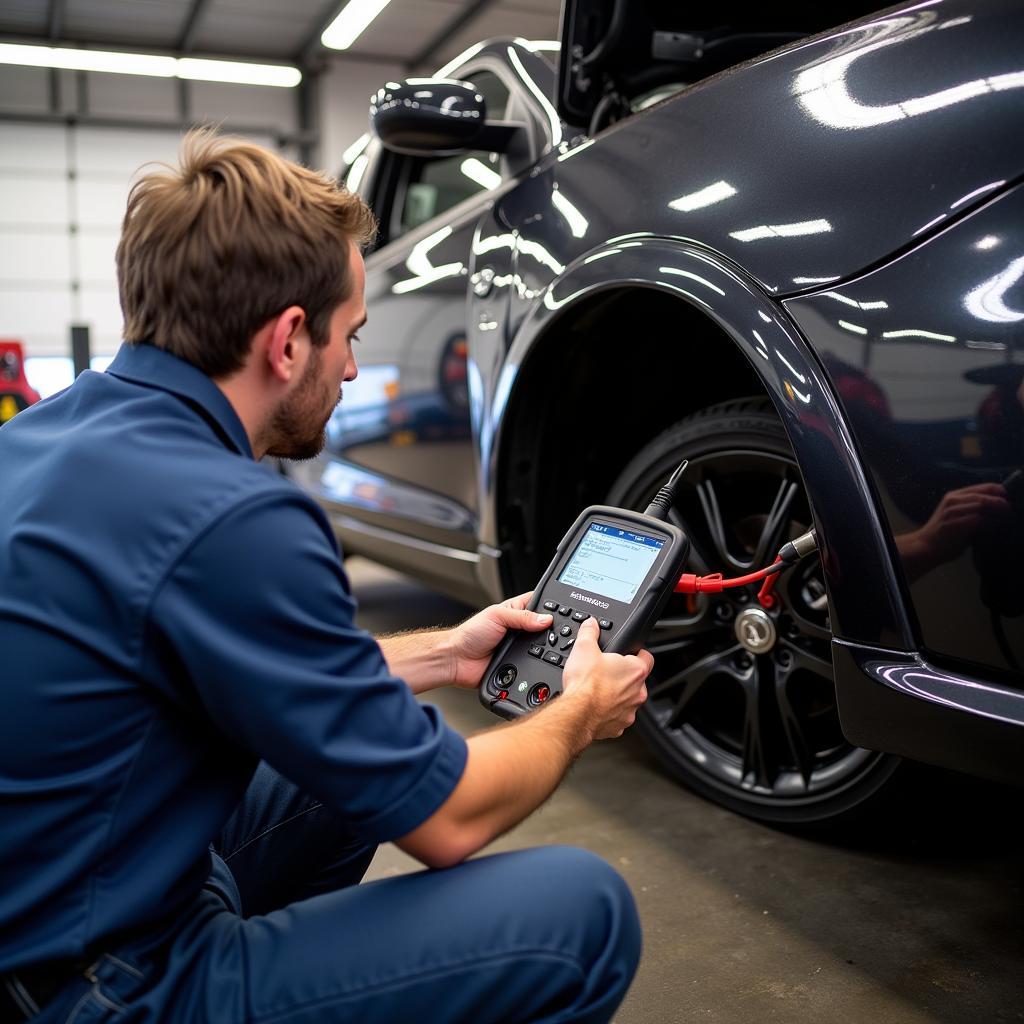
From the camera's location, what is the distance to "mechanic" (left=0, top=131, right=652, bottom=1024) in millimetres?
709

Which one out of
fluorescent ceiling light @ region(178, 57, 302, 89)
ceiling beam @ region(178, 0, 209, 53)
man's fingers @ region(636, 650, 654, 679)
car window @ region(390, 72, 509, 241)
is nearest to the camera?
man's fingers @ region(636, 650, 654, 679)

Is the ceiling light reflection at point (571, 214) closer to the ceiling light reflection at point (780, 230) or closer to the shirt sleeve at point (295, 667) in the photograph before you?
the ceiling light reflection at point (780, 230)

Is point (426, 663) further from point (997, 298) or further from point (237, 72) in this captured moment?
point (237, 72)

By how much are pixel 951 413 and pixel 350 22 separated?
32.5ft

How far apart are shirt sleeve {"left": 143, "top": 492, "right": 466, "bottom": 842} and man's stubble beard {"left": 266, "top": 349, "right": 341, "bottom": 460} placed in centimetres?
16

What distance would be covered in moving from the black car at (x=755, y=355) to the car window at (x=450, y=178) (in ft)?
0.07

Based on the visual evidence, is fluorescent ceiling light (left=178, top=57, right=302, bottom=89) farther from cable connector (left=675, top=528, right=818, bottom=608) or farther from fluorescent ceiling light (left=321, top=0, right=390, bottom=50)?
cable connector (left=675, top=528, right=818, bottom=608)

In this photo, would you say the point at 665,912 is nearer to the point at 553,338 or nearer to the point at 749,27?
the point at 553,338

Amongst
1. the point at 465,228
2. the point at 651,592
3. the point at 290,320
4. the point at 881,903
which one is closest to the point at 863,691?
the point at 651,592

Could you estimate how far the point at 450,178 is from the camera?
2531 millimetres

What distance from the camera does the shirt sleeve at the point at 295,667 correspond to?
0.70 metres

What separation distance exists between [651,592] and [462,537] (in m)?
0.98

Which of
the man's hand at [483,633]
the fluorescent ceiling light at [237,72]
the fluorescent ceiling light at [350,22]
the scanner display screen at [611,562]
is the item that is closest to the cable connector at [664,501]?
the scanner display screen at [611,562]

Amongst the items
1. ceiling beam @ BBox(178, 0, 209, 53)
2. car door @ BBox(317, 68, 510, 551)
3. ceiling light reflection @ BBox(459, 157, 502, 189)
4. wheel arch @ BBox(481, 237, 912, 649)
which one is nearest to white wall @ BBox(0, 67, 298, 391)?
ceiling beam @ BBox(178, 0, 209, 53)
